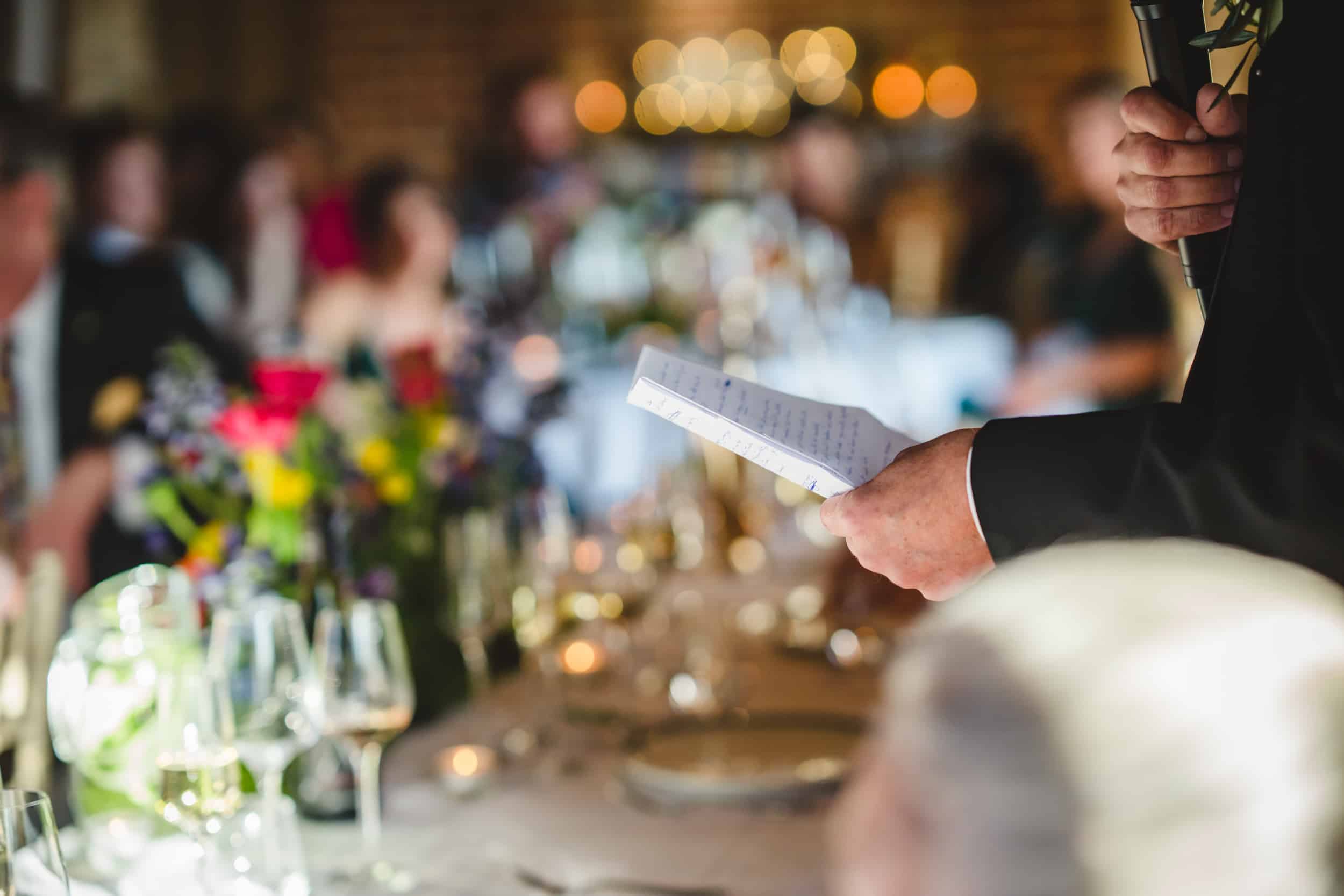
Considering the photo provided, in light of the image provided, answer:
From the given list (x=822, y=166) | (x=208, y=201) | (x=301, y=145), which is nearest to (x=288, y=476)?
(x=208, y=201)

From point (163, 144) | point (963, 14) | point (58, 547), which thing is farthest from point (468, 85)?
point (58, 547)

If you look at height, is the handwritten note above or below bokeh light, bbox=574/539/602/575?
above

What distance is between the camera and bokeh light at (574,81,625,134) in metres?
7.05

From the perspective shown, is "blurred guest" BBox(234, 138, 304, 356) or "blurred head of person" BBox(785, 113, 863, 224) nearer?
"blurred guest" BBox(234, 138, 304, 356)

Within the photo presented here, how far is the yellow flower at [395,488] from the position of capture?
4.96 ft

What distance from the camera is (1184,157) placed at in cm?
101

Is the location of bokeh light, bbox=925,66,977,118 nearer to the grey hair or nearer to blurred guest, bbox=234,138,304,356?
blurred guest, bbox=234,138,304,356

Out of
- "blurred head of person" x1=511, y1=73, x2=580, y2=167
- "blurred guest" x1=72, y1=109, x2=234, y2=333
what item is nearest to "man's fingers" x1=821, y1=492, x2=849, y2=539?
"blurred guest" x1=72, y1=109, x2=234, y2=333

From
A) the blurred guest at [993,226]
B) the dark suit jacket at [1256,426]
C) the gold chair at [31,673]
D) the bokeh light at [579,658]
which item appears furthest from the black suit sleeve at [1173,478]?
the blurred guest at [993,226]

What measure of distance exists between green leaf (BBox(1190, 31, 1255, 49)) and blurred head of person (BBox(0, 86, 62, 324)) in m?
1.94

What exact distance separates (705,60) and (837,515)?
21.2ft

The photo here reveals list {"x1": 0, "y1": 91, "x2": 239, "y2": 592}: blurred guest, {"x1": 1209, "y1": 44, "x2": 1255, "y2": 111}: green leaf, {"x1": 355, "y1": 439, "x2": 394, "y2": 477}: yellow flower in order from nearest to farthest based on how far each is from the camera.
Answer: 1. {"x1": 1209, "y1": 44, "x2": 1255, "y2": 111}: green leaf
2. {"x1": 355, "y1": 439, "x2": 394, "y2": 477}: yellow flower
3. {"x1": 0, "y1": 91, "x2": 239, "y2": 592}: blurred guest

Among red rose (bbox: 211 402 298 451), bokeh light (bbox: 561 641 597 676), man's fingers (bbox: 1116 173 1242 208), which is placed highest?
man's fingers (bbox: 1116 173 1242 208)

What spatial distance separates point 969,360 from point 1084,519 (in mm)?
3665
